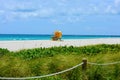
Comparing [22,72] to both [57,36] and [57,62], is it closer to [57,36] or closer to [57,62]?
[57,62]

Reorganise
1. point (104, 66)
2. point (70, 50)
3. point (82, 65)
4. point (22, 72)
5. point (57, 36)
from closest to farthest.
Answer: point (22, 72) → point (82, 65) → point (104, 66) → point (70, 50) → point (57, 36)

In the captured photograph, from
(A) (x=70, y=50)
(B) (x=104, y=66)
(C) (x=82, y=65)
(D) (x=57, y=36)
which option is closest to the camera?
(C) (x=82, y=65)

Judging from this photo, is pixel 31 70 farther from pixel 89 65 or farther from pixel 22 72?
pixel 89 65

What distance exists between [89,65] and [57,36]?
21.9 meters

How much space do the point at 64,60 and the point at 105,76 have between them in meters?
1.38

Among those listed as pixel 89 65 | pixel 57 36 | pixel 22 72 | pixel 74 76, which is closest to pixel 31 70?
pixel 22 72

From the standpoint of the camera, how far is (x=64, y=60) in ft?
40.8

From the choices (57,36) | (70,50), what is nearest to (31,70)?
(70,50)

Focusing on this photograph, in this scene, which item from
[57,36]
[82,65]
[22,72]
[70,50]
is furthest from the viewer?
[57,36]

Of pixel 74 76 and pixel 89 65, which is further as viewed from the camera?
pixel 89 65

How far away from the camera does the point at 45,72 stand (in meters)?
11.5

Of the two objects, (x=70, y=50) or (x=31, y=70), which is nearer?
(x=31, y=70)

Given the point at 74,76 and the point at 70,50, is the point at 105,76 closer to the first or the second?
the point at 74,76

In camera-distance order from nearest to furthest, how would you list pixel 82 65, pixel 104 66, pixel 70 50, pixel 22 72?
pixel 22 72 < pixel 82 65 < pixel 104 66 < pixel 70 50
